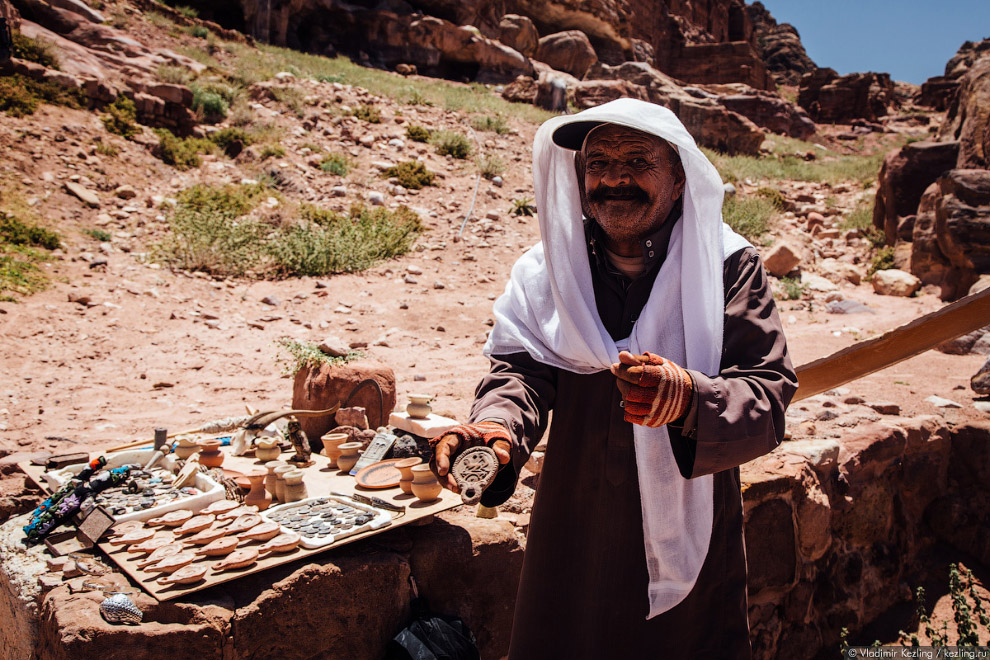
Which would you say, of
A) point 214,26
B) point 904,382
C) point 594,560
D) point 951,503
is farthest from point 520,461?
point 214,26

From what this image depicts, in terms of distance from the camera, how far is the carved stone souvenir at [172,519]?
238 centimetres

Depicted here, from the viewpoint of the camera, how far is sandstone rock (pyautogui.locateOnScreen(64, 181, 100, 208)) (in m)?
8.97

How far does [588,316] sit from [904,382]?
4.94 m

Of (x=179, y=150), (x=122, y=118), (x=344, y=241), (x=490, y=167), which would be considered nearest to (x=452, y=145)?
(x=490, y=167)

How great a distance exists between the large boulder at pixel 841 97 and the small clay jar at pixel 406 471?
3906cm

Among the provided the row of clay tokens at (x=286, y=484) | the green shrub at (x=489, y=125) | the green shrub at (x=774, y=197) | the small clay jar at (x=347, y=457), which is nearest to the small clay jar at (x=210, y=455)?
the row of clay tokens at (x=286, y=484)

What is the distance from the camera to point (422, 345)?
683 centimetres

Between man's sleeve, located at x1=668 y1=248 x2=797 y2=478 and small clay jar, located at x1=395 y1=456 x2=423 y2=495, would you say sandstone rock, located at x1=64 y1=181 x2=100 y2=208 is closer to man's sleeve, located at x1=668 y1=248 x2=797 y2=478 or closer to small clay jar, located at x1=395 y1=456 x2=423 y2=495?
small clay jar, located at x1=395 y1=456 x2=423 y2=495

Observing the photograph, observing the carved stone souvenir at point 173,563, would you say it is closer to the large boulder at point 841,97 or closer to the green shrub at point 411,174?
the green shrub at point 411,174

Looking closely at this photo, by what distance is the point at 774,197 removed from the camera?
15469 mm

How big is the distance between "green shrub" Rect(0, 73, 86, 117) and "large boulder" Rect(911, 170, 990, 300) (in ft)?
45.5

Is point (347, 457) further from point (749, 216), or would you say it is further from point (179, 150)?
point (749, 216)

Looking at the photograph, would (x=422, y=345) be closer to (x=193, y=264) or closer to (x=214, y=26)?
(x=193, y=264)

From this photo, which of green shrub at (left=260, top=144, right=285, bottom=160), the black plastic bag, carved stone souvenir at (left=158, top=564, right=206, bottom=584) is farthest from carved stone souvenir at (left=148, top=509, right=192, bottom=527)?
green shrub at (left=260, top=144, right=285, bottom=160)
